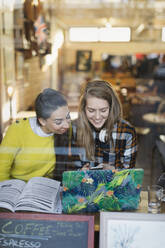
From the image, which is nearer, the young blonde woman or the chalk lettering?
the chalk lettering

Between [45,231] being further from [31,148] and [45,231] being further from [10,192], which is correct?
[31,148]

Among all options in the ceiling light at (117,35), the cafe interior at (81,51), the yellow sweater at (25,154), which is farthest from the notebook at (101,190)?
the ceiling light at (117,35)

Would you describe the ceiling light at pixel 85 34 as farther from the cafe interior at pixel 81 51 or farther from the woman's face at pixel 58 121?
the woman's face at pixel 58 121

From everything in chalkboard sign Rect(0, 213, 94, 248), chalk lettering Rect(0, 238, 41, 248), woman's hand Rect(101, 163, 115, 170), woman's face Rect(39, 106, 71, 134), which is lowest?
chalk lettering Rect(0, 238, 41, 248)

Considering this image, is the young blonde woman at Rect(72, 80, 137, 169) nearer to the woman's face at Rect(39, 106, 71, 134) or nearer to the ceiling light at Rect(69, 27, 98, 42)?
the woman's face at Rect(39, 106, 71, 134)

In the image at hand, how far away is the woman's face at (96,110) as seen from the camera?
0.98 meters

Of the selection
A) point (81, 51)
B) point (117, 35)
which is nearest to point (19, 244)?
point (117, 35)

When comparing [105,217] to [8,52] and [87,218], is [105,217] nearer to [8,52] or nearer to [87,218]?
[87,218]

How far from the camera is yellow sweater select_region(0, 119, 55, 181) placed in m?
1.02

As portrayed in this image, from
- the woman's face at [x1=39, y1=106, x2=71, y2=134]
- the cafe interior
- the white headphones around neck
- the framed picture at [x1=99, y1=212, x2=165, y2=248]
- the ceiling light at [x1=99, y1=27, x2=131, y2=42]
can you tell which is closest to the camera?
the framed picture at [x1=99, y1=212, x2=165, y2=248]

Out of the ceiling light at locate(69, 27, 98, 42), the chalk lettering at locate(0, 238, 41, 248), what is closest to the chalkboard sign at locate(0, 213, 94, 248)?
the chalk lettering at locate(0, 238, 41, 248)

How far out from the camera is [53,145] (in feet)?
3.40

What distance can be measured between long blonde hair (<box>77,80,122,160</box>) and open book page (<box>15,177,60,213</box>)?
227 mm

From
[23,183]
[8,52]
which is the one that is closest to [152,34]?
[8,52]
